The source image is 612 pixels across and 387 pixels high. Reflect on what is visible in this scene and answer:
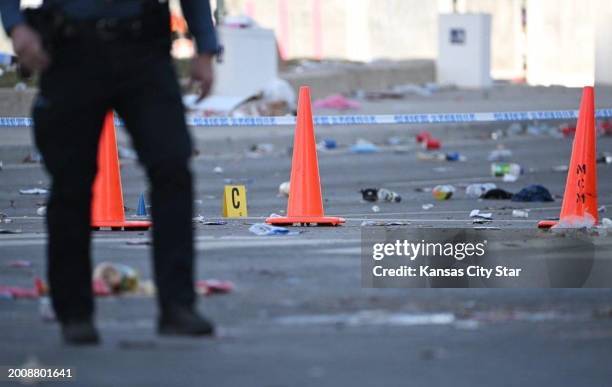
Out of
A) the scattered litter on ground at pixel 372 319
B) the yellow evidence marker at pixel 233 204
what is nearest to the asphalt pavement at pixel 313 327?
the scattered litter on ground at pixel 372 319

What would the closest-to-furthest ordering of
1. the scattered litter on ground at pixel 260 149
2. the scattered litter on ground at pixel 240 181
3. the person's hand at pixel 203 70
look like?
the person's hand at pixel 203 70, the scattered litter on ground at pixel 240 181, the scattered litter on ground at pixel 260 149

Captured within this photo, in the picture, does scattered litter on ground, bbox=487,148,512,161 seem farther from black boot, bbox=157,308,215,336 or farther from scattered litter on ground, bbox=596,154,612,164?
black boot, bbox=157,308,215,336

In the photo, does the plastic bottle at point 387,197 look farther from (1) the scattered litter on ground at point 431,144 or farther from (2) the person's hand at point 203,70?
(2) the person's hand at point 203,70

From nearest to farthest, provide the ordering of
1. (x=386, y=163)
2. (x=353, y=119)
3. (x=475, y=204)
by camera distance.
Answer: (x=475, y=204)
(x=353, y=119)
(x=386, y=163)

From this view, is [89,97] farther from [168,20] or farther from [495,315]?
[495,315]

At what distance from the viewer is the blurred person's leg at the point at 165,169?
5.96m

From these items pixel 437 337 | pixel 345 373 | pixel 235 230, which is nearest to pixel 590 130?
pixel 235 230

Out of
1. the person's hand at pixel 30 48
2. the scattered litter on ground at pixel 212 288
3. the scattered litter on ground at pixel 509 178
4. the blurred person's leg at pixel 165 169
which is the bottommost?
the scattered litter on ground at pixel 509 178

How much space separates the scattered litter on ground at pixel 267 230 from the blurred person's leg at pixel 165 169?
434 cm

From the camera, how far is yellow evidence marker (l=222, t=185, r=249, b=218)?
41.2 feet

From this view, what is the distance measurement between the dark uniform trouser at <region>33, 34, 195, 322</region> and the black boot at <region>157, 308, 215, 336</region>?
0.03m

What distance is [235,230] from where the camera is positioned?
10.9 m

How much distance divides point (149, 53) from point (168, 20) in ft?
0.54

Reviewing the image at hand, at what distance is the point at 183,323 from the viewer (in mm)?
5934
